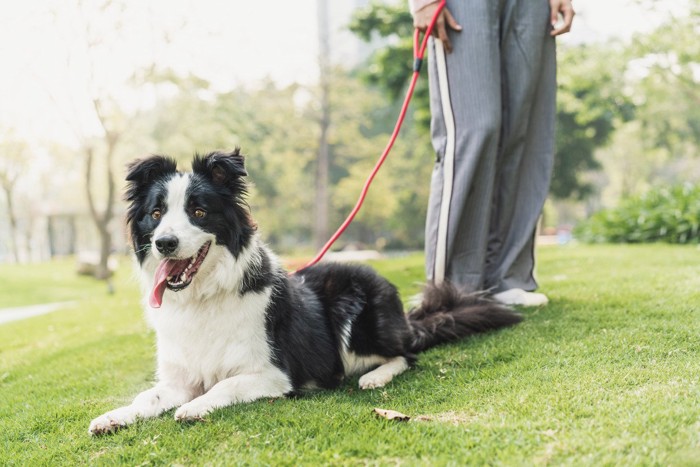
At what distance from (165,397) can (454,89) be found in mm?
2216

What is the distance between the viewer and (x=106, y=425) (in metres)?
2.35

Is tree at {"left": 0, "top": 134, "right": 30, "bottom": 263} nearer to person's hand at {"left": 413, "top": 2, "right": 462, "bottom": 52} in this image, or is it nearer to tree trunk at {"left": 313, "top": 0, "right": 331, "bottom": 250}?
tree trunk at {"left": 313, "top": 0, "right": 331, "bottom": 250}

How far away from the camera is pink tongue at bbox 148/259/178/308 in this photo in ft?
8.51

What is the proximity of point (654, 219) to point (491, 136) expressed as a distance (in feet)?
25.3

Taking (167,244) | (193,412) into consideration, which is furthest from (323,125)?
(193,412)

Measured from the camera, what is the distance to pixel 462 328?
332 cm

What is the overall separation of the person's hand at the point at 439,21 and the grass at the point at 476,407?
1662 millimetres

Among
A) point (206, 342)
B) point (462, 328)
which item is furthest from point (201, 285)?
point (462, 328)

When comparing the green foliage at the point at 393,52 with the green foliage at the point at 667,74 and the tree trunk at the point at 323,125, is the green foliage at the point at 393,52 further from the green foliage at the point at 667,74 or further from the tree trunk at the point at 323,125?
the tree trunk at the point at 323,125

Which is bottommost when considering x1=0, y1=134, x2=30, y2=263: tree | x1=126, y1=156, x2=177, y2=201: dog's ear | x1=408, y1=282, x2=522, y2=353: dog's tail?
x1=408, y1=282, x2=522, y2=353: dog's tail

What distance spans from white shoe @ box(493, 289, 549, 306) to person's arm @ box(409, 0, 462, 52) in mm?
1504

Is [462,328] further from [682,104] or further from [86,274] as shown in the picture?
[682,104]

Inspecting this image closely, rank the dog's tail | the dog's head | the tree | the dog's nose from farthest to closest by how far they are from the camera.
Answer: the tree → the dog's tail → the dog's head → the dog's nose

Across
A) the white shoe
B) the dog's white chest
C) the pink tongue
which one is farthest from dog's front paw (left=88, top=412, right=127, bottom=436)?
the white shoe
